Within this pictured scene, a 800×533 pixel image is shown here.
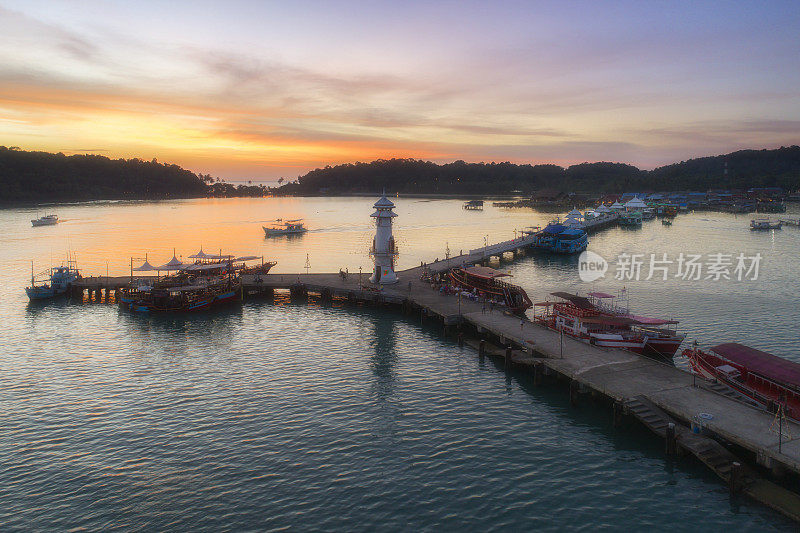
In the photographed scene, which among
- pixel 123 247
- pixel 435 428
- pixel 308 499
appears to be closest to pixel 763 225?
pixel 435 428

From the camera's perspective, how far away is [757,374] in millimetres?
28328

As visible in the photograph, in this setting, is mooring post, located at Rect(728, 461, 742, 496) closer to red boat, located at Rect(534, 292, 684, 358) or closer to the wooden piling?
the wooden piling

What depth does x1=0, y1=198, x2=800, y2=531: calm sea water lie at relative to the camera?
67.5ft

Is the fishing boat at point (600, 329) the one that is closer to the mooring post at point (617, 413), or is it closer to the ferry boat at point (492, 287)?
the mooring post at point (617, 413)

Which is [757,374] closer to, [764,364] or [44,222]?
[764,364]

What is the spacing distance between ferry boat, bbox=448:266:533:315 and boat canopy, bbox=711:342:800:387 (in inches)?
820

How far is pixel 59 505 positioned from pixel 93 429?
7002 millimetres

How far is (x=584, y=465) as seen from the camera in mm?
24094

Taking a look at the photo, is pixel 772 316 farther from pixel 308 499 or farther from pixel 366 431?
pixel 308 499

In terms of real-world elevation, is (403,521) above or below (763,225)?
below

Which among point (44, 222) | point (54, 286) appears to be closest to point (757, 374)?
point (54, 286)

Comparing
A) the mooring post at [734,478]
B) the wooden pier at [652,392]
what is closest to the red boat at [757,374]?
the wooden pier at [652,392]

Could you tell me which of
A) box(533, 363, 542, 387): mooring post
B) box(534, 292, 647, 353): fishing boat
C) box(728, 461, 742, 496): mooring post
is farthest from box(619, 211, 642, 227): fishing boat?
box(728, 461, 742, 496): mooring post

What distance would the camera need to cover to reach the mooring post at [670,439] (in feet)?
78.7
